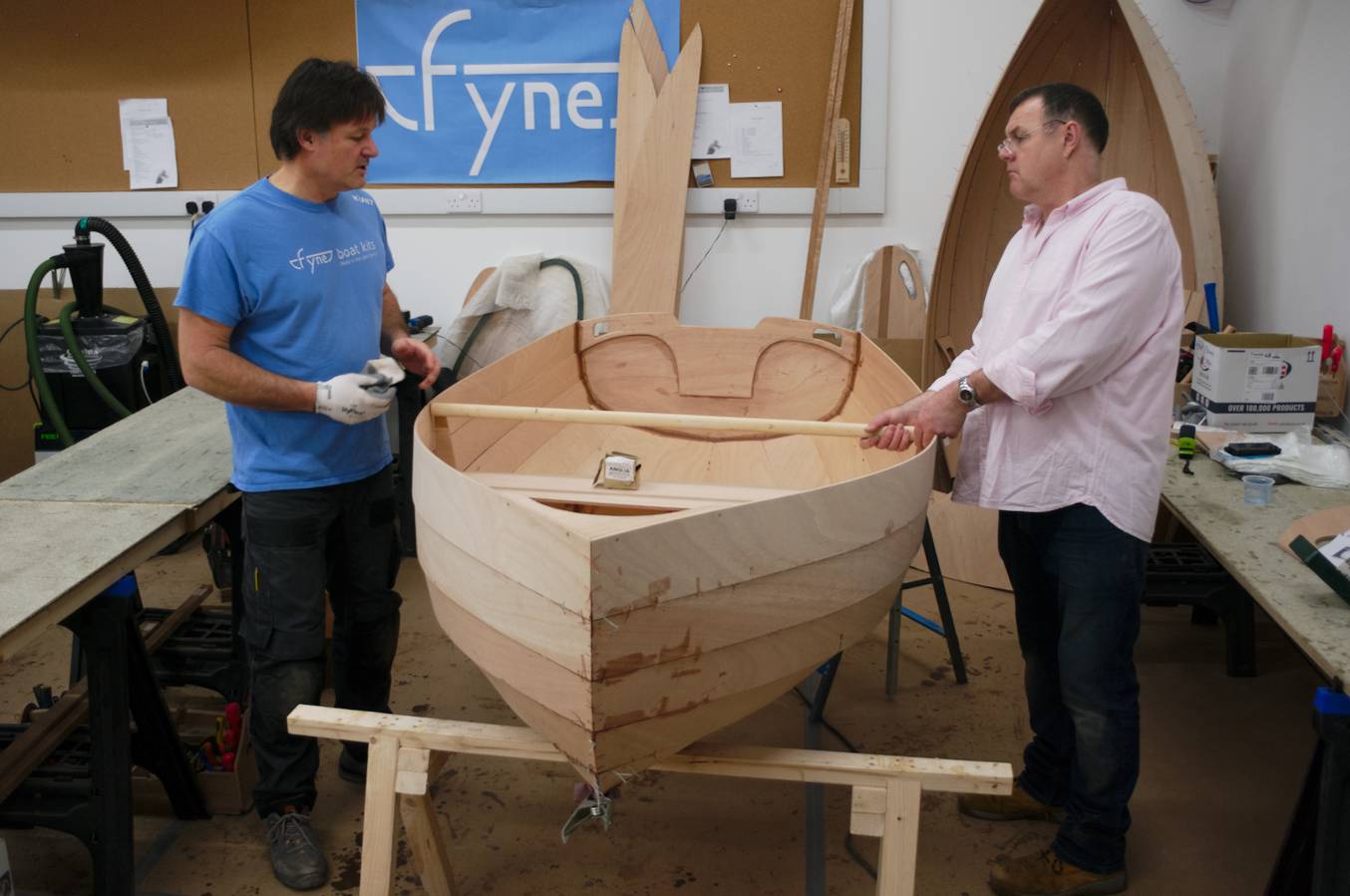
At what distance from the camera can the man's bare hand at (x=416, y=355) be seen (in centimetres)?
279

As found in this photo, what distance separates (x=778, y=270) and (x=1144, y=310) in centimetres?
250

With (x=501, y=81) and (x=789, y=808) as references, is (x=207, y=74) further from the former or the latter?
(x=789, y=808)

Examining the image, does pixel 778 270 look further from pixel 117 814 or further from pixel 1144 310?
pixel 117 814

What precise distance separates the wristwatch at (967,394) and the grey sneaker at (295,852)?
169 cm

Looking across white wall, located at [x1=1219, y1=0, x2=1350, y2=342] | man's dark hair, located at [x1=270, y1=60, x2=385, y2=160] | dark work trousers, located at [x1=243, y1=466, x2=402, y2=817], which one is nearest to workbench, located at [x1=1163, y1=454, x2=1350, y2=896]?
white wall, located at [x1=1219, y1=0, x2=1350, y2=342]

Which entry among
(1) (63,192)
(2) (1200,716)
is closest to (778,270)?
(2) (1200,716)

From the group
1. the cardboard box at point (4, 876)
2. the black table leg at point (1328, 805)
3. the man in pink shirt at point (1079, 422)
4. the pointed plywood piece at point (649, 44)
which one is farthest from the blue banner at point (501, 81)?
the black table leg at point (1328, 805)

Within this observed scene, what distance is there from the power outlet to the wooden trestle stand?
297 centimetres

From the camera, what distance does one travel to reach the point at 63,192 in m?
4.83

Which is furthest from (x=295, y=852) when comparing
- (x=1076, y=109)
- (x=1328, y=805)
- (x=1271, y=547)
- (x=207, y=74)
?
(x=207, y=74)

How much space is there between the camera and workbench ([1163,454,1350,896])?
1778mm

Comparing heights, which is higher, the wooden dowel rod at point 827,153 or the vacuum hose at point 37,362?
the wooden dowel rod at point 827,153

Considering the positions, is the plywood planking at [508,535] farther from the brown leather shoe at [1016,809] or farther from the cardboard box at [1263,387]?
the cardboard box at [1263,387]

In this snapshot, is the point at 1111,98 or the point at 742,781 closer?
the point at 742,781
